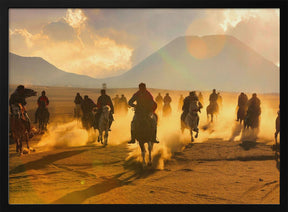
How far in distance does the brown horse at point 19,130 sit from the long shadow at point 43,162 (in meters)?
0.48

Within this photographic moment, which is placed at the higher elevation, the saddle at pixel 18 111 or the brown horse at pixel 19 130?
the saddle at pixel 18 111

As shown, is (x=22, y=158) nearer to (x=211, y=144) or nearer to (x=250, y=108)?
(x=211, y=144)

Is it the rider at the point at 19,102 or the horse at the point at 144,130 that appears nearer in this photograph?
the rider at the point at 19,102

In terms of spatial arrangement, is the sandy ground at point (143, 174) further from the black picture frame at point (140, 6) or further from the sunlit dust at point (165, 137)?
the black picture frame at point (140, 6)

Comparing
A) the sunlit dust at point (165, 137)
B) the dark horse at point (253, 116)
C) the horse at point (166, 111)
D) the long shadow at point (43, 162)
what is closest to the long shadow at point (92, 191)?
the sunlit dust at point (165, 137)

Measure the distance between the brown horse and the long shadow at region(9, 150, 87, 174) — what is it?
0.48 metres

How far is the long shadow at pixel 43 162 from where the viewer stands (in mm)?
8492

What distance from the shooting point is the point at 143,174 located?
339 inches

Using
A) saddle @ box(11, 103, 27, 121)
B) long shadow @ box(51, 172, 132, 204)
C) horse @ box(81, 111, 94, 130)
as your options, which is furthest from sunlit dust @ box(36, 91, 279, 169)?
saddle @ box(11, 103, 27, 121)

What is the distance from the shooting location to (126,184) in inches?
319

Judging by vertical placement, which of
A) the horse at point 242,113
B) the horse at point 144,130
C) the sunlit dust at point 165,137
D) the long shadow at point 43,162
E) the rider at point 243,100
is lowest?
the long shadow at point 43,162

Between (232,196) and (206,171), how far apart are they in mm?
1543
